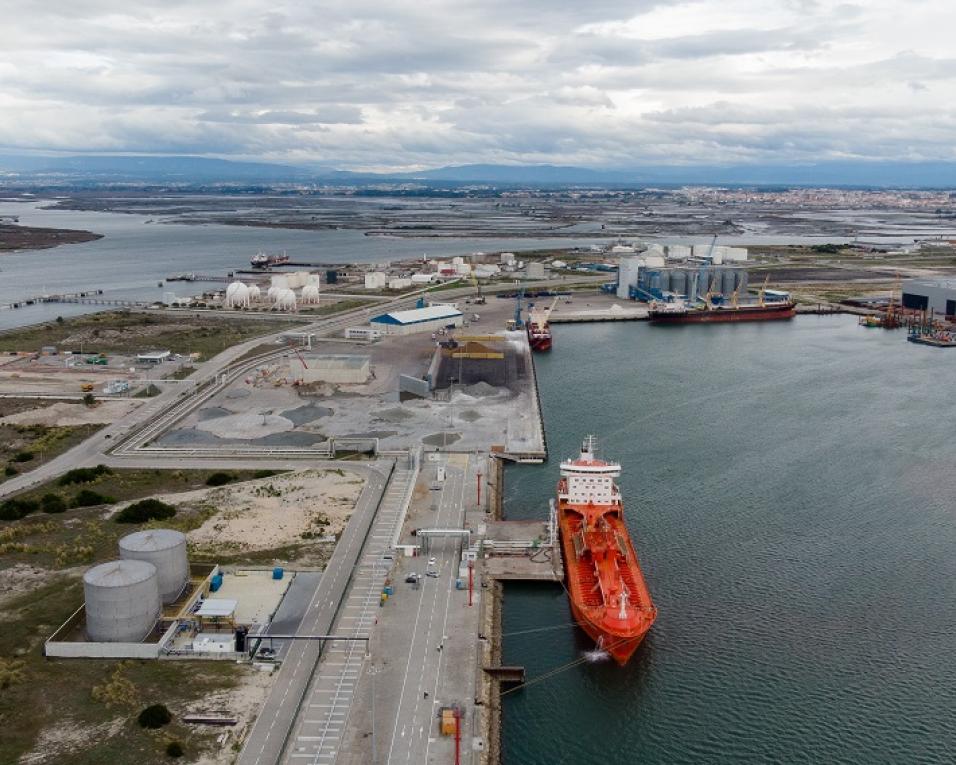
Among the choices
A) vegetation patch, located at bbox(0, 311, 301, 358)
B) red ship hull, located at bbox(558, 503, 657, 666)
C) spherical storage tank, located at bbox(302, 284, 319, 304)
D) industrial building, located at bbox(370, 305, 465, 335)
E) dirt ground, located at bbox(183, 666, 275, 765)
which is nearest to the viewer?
dirt ground, located at bbox(183, 666, 275, 765)

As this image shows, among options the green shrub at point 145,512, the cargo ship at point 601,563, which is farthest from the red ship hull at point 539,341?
the green shrub at point 145,512

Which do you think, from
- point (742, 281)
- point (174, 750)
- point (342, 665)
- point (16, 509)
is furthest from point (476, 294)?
point (174, 750)

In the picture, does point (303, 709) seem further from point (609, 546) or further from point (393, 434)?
point (393, 434)

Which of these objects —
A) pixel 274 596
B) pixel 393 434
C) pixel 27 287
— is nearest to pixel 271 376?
pixel 393 434

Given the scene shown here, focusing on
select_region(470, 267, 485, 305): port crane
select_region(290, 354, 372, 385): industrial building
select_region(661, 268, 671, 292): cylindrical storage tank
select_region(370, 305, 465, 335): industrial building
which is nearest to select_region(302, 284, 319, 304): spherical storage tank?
select_region(470, 267, 485, 305): port crane

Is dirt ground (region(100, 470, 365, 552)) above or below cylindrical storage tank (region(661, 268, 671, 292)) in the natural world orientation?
below

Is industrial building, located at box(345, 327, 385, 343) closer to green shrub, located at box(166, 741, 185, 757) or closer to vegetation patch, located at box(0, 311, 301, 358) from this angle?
vegetation patch, located at box(0, 311, 301, 358)
